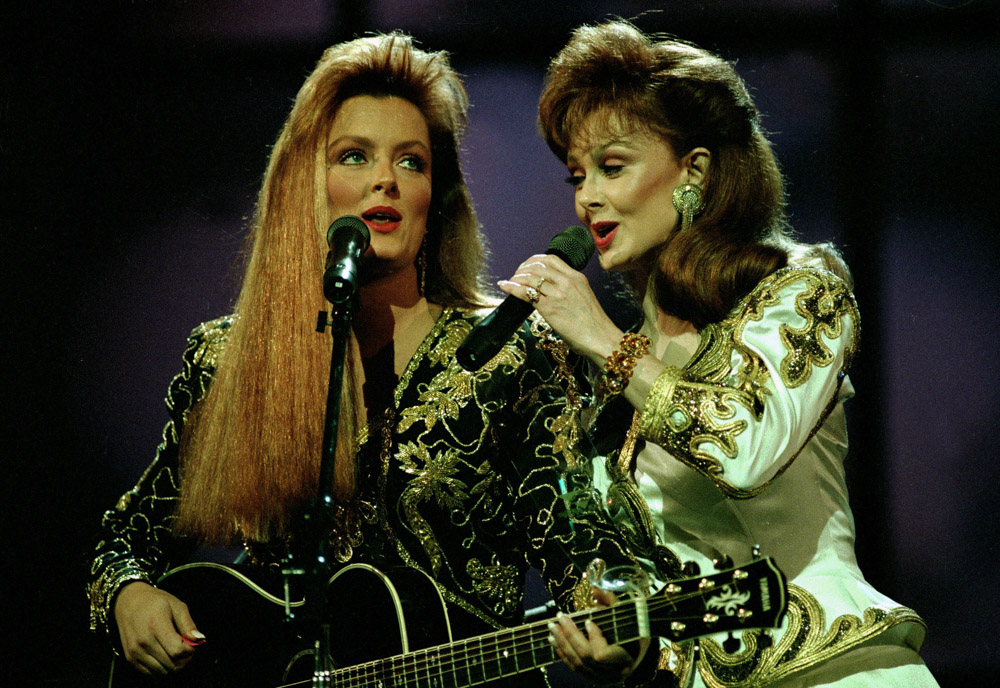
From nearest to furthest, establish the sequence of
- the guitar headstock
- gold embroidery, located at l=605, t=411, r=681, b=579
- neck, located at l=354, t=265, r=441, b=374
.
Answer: the guitar headstock < gold embroidery, located at l=605, t=411, r=681, b=579 < neck, located at l=354, t=265, r=441, b=374

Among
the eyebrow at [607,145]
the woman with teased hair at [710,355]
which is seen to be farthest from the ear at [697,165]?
the eyebrow at [607,145]

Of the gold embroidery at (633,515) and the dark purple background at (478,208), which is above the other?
the dark purple background at (478,208)

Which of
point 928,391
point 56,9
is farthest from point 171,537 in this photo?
point 928,391

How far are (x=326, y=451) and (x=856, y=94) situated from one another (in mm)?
1660

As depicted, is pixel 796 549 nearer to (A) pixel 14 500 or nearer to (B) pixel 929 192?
(B) pixel 929 192

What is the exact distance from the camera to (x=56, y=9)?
8.16 feet

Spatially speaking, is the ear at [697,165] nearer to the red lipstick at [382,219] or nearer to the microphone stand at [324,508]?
the red lipstick at [382,219]

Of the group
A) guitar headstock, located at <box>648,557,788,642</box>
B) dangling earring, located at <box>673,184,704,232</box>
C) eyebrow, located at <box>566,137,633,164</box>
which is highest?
eyebrow, located at <box>566,137,633,164</box>

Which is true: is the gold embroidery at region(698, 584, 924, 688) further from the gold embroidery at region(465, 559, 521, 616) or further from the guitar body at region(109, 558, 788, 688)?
the gold embroidery at region(465, 559, 521, 616)

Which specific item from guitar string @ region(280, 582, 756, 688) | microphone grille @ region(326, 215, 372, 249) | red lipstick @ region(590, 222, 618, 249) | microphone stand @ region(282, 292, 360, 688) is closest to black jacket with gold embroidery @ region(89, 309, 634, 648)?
guitar string @ region(280, 582, 756, 688)

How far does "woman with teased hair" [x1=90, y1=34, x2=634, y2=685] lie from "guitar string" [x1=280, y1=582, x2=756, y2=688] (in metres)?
0.18

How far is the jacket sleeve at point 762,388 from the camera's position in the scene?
4.80ft

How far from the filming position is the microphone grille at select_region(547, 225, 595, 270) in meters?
1.68

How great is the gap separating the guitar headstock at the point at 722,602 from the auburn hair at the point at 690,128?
1.87 ft
